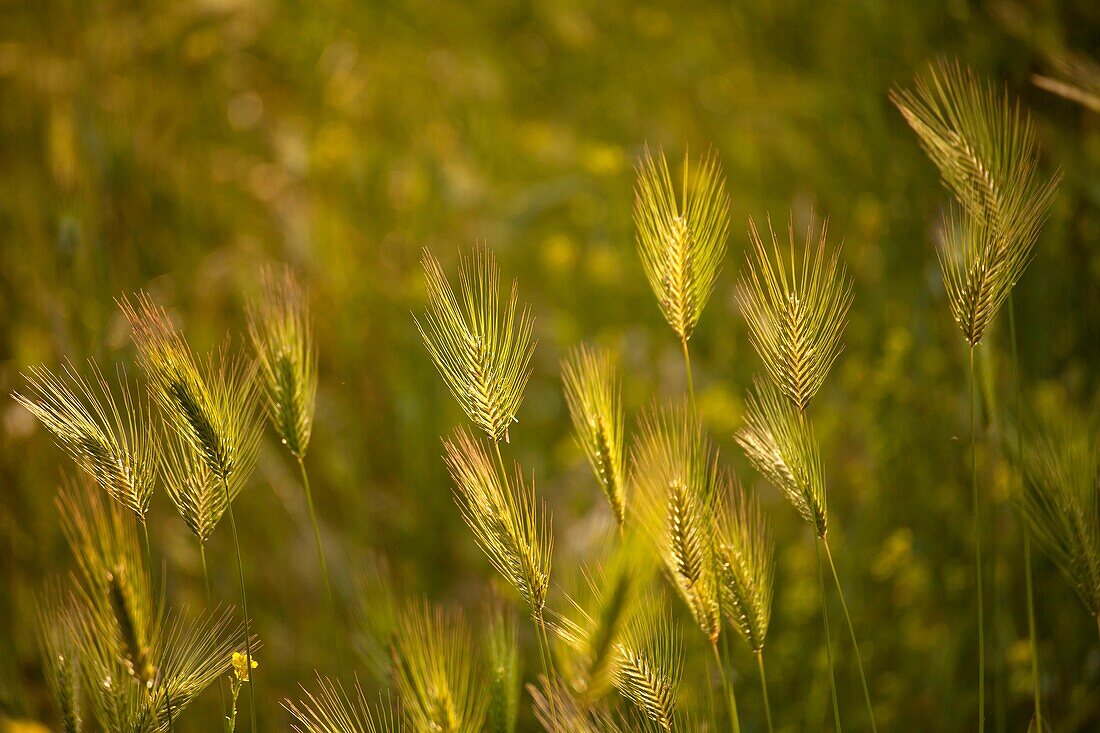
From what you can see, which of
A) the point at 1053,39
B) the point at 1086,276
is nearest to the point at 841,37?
the point at 1053,39

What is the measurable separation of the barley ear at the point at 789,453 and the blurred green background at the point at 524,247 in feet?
1.11

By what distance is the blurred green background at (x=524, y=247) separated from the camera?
1.20 metres

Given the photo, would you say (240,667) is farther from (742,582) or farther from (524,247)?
(524,247)

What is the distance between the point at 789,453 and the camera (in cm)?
60

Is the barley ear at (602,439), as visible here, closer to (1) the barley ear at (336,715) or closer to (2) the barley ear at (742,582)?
(2) the barley ear at (742,582)

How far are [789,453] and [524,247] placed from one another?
1.19 m

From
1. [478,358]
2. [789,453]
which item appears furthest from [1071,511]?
[478,358]

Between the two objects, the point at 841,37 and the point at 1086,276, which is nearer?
the point at 1086,276

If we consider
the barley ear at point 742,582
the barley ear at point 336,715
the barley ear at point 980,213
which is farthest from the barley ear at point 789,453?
the barley ear at point 336,715

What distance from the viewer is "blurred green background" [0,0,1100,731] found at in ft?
3.93

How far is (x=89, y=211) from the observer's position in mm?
1417

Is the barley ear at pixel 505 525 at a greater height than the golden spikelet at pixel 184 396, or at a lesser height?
lesser

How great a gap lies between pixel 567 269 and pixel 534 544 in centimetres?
101

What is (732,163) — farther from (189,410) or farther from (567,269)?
(189,410)
